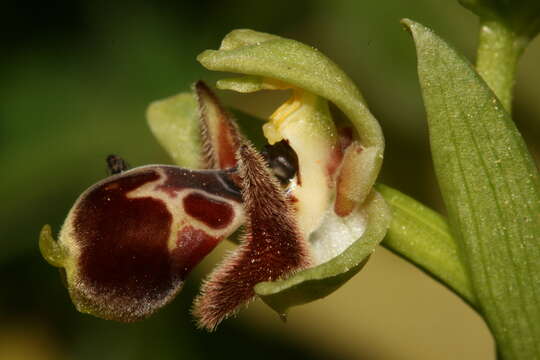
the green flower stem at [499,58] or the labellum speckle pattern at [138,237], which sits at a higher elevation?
the green flower stem at [499,58]

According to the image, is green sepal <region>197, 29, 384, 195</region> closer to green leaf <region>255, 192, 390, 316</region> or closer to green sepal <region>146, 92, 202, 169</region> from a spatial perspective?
green leaf <region>255, 192, 390, 316</region>

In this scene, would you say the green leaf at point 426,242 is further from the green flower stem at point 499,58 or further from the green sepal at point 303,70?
the green flower stem at point 499,58

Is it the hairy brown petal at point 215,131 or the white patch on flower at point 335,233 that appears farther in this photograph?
the hairy brown petal at point 215,131

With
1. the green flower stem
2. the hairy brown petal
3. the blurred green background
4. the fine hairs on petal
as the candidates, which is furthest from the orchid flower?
the blurred green background

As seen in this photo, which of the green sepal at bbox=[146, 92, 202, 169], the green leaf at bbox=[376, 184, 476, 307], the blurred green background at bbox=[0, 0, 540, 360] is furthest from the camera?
the blurred green background at bbox=[0, 0, 540, 360]

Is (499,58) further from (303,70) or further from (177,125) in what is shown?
(177,125)

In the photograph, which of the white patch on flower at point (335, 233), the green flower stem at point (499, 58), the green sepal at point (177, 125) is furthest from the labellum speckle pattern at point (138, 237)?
the green flower stem at point (499, 58)
